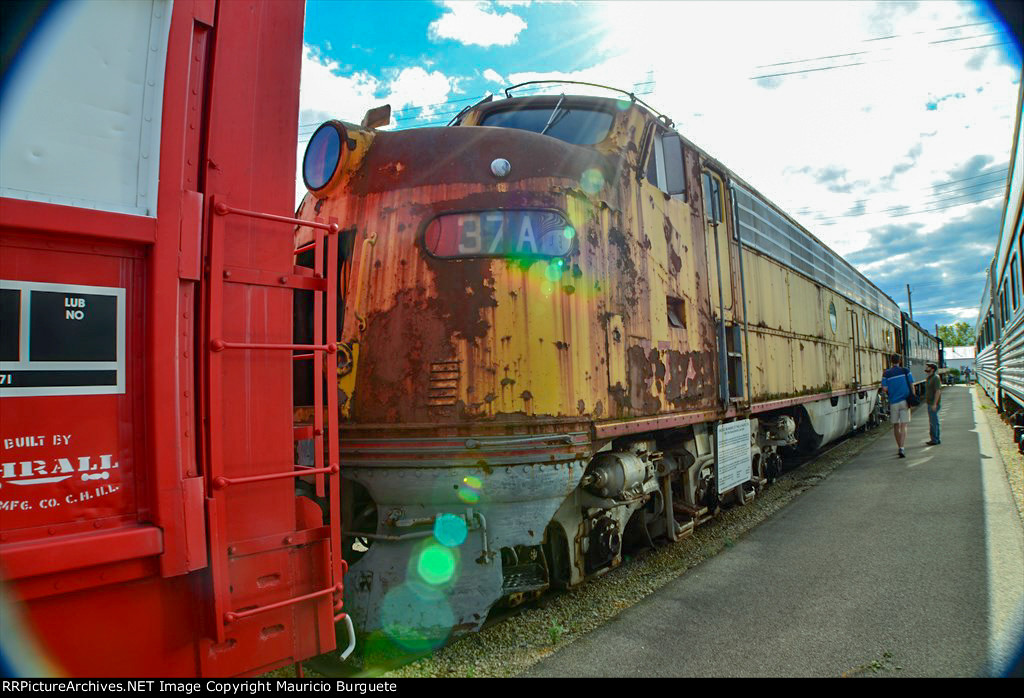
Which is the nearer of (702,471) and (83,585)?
(83,585)

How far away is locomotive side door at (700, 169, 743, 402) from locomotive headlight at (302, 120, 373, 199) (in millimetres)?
3636

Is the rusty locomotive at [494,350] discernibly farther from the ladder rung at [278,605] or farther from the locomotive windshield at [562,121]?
the ladder rung at [278,605]

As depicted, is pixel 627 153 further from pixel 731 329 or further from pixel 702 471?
pixel 702 471

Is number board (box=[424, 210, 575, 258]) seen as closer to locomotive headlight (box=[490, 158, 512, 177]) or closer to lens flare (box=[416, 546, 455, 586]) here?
locomotive headlight (box=[490, 158, 512, 177])

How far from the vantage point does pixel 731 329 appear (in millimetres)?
6734

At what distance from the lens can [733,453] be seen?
6.51 meters

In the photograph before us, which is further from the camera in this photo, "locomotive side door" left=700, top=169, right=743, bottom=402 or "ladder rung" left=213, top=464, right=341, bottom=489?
"locomotive side door" left=700, top=169, right=743, bottom=402

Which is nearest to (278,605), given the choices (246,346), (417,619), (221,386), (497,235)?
(221,386)

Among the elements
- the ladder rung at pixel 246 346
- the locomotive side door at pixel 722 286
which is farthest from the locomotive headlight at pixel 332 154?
the locomotive side door at pixel 722 286

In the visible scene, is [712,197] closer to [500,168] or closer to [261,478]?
[500,168]

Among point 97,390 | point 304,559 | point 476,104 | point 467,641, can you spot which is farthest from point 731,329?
point 97,390

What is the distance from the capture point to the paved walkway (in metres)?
3.41

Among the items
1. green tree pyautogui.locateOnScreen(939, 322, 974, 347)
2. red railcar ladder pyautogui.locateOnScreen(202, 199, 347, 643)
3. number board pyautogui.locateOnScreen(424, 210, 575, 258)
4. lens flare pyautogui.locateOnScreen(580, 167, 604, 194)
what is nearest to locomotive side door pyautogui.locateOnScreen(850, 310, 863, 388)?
lens flare pyautogui.locateOnScreen(580, 167, 604, 194)

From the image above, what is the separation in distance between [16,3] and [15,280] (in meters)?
0.87
